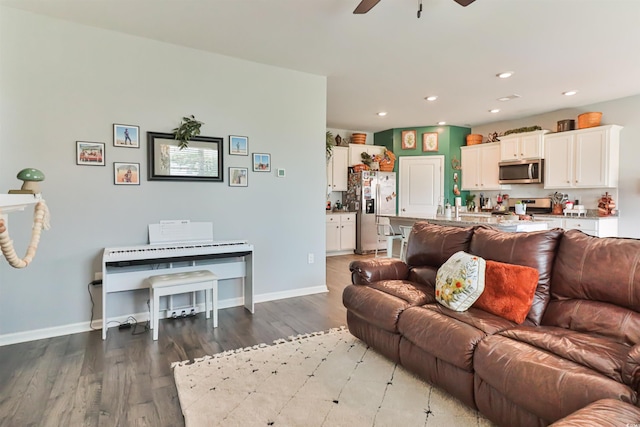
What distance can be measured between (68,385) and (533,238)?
3120mm

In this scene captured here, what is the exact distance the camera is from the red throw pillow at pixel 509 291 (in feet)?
6.93

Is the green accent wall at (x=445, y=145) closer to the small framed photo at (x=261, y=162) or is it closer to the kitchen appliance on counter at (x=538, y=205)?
the kitchen appliance on counter at (x=538, y=205)

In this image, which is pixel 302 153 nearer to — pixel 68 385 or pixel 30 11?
pixel 30 11

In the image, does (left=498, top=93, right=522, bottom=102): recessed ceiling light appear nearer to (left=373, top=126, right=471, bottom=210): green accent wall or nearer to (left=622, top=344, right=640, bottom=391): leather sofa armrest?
(left=373, top=126, right=471, bottom=210): green accent wall

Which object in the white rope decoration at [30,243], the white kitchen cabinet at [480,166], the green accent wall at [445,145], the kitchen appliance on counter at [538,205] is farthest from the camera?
the green accent wall at [445,145]

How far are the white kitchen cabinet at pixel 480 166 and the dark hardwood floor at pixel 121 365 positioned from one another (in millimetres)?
4677

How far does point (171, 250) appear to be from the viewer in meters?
3.21

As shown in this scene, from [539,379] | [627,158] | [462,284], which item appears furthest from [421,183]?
[539,379]

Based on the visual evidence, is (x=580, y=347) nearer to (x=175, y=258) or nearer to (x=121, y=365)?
(x=121, y=365)

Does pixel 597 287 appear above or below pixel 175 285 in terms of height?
above

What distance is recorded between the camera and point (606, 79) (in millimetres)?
4375

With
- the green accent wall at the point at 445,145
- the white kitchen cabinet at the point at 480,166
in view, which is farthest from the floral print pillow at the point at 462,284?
the green accent wall at the point at 445,145

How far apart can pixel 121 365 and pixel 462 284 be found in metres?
2.40

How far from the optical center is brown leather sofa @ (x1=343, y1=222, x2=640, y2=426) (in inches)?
57.7
